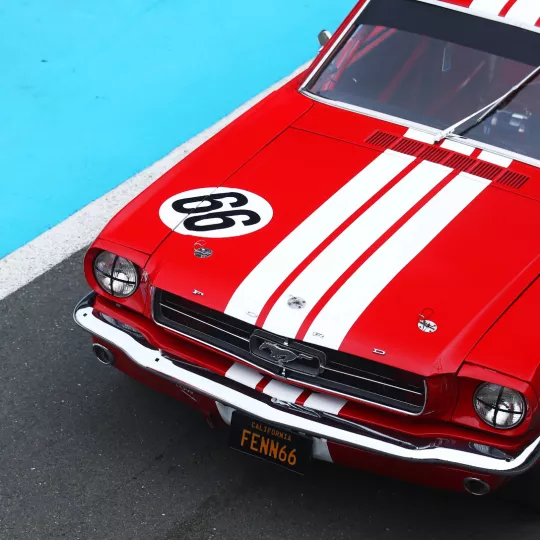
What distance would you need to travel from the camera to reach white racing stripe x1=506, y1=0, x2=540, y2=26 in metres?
5.43

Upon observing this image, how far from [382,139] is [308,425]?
60.6 inches

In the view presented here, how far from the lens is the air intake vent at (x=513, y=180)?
4941 millimetres

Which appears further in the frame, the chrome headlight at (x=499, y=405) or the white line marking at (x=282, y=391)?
the white line marking at (x=282, y=391)

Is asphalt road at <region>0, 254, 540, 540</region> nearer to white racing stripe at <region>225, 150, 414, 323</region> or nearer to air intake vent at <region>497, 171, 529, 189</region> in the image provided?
white racing stripe at <region>225, 150, 414, 323</region>

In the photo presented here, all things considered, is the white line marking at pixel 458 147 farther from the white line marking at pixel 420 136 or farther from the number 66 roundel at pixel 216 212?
the number 66 roundel at pixel 216 212

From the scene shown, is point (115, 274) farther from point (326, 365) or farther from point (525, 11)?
point (525, 11)

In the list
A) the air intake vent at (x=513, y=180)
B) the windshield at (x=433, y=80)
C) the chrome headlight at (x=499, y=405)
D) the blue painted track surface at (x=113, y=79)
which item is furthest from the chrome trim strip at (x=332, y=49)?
the chrome headlight at (x=499, y=405)

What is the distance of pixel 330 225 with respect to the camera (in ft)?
15.5

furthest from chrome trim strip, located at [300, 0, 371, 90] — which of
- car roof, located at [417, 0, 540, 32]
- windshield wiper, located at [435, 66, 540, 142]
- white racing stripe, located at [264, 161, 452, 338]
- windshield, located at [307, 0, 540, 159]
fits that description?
white racing stripe, located at [264, 161, 452, 338]

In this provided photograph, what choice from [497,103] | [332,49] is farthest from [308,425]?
[332,49]

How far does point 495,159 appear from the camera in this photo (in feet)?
16.7

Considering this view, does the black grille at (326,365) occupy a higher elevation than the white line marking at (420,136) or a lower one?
lower

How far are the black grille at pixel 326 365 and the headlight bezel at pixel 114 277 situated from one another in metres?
0.16

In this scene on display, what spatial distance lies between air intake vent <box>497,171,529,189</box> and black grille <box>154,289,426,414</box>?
1192 millimetres
